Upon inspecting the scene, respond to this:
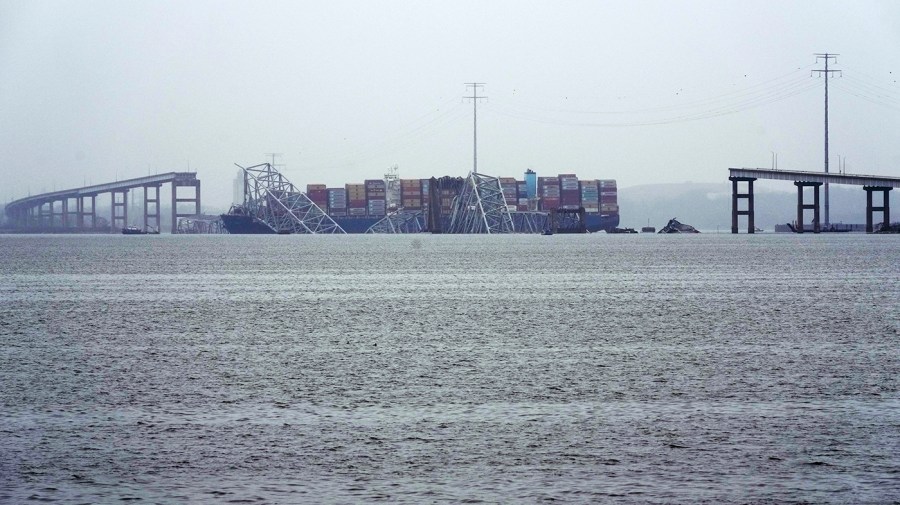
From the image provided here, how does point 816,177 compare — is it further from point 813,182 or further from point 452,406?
point 452,406

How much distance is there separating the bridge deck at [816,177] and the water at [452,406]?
135999mm

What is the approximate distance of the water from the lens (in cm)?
746

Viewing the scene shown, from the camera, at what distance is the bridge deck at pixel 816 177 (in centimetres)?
15138

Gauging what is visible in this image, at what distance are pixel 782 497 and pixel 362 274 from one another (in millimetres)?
39622

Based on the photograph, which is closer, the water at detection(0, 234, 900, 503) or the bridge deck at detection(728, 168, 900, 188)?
the water at detection(0, 234, 900, 503)

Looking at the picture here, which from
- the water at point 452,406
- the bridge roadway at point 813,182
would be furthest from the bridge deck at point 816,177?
the water at point 452,406

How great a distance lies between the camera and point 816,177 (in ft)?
518

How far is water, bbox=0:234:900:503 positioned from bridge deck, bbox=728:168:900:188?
136m

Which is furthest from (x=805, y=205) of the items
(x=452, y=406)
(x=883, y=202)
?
(x=452, y=406)

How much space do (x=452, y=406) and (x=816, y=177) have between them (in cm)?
15565

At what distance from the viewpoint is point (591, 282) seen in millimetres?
37812

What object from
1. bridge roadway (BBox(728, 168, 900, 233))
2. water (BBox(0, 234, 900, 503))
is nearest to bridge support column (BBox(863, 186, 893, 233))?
bridge roadway (BBox(728, 168, 900, 233))

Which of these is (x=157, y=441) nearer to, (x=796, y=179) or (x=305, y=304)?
(x=305, y=304)

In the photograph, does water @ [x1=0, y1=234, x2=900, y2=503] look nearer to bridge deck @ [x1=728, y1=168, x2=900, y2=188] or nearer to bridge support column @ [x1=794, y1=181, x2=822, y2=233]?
bridge deck @ [x1=728, y1=168, x2=900, y2=188]
